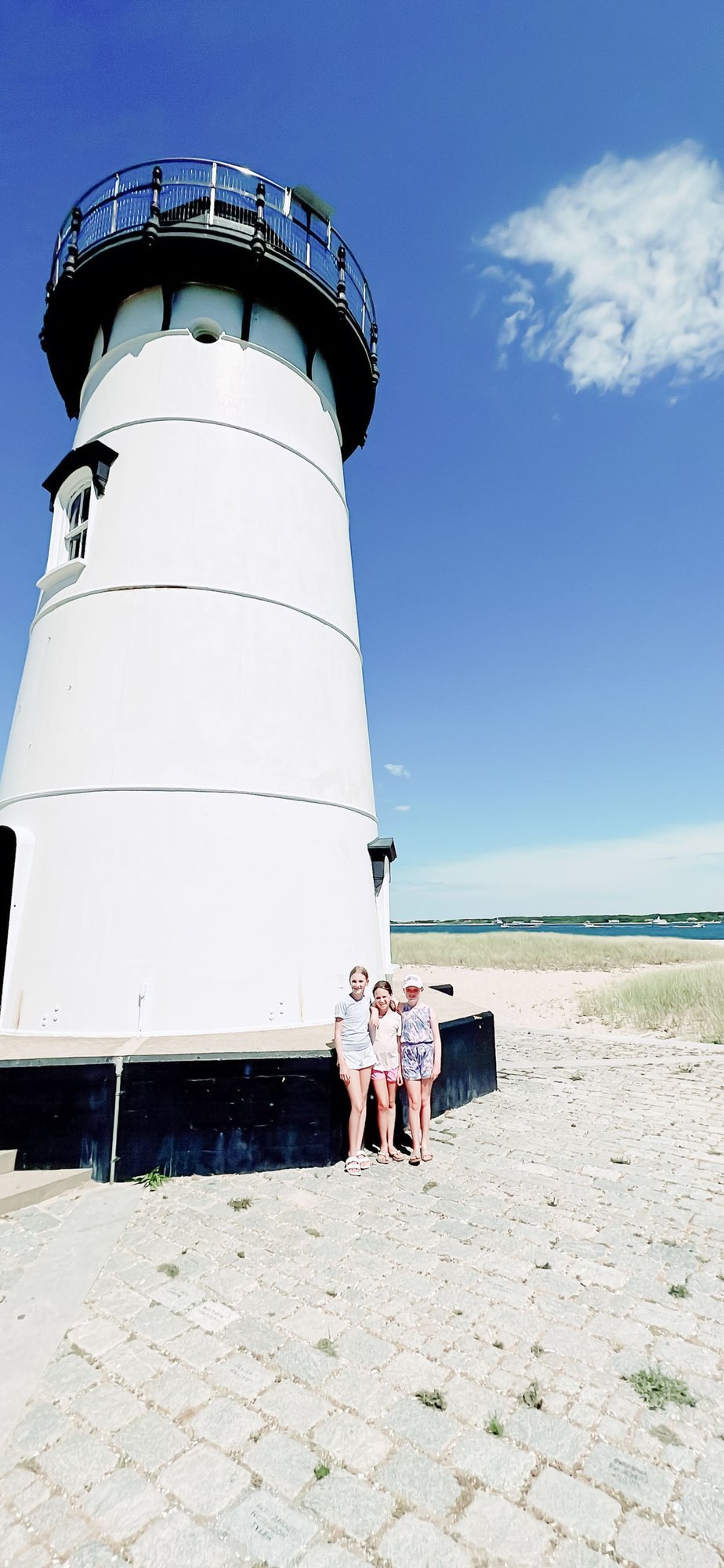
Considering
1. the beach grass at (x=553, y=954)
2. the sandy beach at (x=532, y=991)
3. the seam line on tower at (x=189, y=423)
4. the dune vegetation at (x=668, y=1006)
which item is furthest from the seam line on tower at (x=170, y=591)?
the beach grass at (x=553, y=954)

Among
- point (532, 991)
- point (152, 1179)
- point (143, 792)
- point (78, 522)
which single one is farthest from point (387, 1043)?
point (532, 991)

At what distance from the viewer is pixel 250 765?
7.75 metres

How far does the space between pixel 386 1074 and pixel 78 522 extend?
7.79 meters

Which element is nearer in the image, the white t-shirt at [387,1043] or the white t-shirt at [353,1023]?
the white t-shirt at [353,1023]

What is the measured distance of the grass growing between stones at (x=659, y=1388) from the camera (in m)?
3.11

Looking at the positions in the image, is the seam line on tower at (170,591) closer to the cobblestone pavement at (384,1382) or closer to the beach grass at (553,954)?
the cobblestone pavement at (384,1382)

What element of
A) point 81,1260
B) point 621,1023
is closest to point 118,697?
point 81,1260

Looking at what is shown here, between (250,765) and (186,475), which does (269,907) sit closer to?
(250,765)

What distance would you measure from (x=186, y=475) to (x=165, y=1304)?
822 cm

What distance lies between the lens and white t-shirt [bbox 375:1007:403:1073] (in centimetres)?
636

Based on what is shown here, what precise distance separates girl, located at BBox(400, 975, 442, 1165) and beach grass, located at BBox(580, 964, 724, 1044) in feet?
34.7

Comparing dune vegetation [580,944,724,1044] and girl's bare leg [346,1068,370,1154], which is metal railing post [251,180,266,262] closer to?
girl's bare leg [346,1068,370,1154]

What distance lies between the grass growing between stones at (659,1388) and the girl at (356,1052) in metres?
3.07

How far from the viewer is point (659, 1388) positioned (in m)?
3.19
